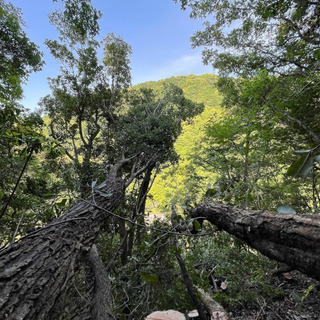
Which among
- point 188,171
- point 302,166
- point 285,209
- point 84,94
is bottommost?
point 188,171

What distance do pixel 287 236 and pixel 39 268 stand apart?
1234 millimetres

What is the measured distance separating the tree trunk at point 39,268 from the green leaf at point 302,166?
78 cm

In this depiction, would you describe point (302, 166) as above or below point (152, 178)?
above

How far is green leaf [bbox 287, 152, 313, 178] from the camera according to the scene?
44cm

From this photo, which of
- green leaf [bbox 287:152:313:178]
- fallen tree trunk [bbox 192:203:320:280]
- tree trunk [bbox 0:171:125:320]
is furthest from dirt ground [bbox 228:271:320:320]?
green leaf [bbox 287:152:313:178]

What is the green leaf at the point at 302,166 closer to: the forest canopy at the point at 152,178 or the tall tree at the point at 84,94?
the forest canopy at the point at 152,178

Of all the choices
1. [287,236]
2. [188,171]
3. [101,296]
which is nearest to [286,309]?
[101,296]

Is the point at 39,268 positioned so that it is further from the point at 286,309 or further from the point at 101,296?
the point at 286,309

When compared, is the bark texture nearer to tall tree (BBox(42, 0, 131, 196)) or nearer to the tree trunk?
the tree trunk

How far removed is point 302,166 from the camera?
456mm

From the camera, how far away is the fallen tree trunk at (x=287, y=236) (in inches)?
21.9

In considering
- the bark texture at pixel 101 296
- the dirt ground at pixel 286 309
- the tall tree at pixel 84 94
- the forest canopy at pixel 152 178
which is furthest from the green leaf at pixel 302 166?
the tall tree at pixel 84 94

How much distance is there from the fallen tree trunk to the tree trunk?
30.0 inches

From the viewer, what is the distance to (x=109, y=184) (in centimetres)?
284
